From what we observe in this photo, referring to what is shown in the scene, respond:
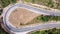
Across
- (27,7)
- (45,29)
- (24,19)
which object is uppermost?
(27,7)

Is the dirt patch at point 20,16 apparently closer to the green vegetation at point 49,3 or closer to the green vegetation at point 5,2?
the green vegetation at point 5,2

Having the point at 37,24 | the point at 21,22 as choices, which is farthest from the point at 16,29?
the point at 37,24

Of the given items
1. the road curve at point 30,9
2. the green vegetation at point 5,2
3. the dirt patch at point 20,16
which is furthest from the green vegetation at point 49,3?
the green vegetation at point 5,2

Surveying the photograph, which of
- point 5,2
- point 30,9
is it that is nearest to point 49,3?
point 30,9

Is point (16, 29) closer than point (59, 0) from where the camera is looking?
Yes

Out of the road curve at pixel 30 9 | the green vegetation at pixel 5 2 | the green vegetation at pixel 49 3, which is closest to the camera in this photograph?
the road curve at pixel 30 9

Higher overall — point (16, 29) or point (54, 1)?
→ point (54, 1)

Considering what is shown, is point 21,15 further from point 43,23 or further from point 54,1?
point 54,1

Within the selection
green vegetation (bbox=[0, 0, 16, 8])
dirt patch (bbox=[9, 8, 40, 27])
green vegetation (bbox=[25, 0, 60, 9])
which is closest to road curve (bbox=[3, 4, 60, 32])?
dirt patch (bbox=[9, 8, 40, 27])

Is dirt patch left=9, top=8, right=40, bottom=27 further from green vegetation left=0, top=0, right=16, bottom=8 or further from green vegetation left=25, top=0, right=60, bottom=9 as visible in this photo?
green vegetation left=25, top=0, right=60, bottom=9
